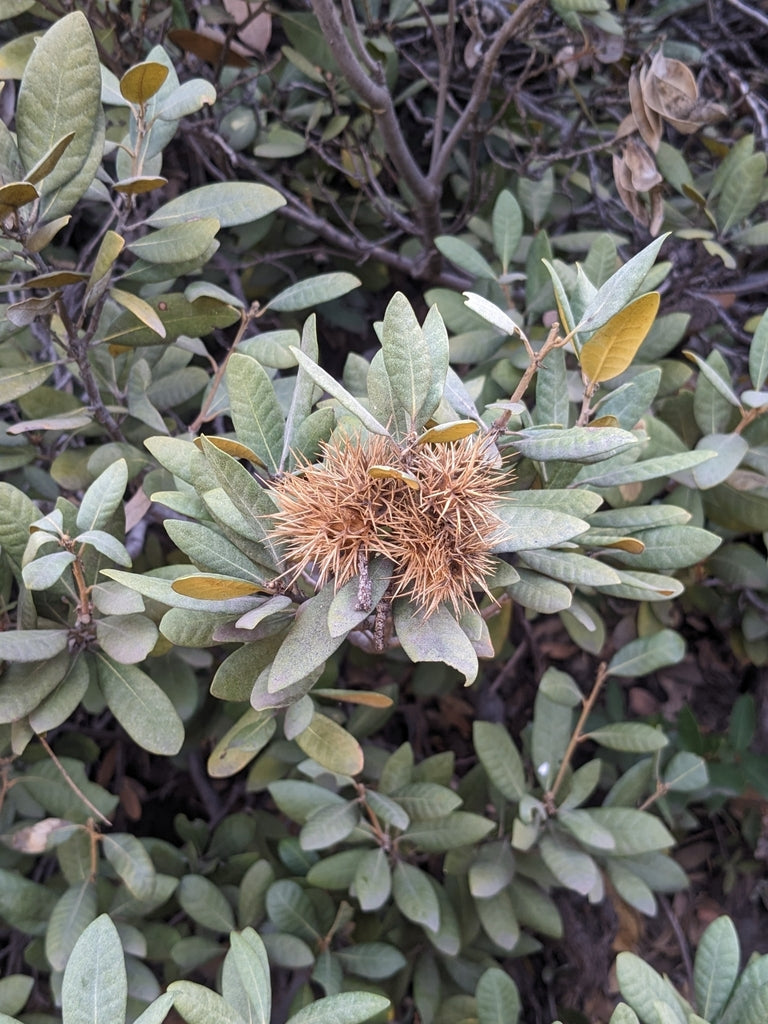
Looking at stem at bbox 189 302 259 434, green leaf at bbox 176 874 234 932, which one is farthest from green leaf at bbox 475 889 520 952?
stem at bbox 189 302 259 434

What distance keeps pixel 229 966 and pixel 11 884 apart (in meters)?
0.60

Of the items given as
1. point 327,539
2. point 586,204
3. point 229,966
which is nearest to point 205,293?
point 327,539

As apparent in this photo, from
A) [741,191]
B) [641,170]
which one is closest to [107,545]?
[641,170]

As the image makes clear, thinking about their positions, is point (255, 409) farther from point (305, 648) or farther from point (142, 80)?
point (142, 80)

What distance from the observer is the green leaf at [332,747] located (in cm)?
125

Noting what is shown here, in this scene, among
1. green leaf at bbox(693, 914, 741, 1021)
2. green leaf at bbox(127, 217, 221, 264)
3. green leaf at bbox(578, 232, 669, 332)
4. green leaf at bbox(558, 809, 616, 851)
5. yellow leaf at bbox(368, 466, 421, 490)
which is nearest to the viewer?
yellow leaf at bbox(368, 466, 421, 490)

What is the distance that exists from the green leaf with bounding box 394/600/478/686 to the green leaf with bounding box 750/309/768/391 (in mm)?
739

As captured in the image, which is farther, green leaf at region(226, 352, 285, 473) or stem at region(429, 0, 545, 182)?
stem at region(429, 0, 545, 182)

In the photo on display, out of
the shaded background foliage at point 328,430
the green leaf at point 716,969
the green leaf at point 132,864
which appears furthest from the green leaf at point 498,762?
the green leaf at point 132,864

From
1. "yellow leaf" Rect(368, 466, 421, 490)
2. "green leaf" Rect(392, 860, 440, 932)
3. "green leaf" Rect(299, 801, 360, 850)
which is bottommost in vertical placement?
"green leaf" Rect(392, 860, 440, 932)

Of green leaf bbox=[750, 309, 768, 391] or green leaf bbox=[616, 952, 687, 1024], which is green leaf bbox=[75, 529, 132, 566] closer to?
green leaf bbox=[616, 952, 687, 1024]

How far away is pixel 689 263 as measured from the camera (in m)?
2.04

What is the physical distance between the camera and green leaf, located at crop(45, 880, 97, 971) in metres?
1.34

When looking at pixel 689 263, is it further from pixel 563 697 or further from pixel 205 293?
pixel 205 293
